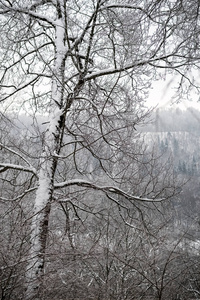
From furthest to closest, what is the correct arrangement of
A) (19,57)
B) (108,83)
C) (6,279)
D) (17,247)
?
(19,57), (108,83), (17,247), (6,279)

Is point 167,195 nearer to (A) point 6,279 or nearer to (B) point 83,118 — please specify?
(B) point 83,118

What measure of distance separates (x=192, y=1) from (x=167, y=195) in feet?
12.9

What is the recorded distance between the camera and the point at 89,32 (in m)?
4.36

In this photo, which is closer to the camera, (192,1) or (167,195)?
(192,1)

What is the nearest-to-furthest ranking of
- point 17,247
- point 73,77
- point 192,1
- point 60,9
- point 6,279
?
point 192,1 → point 6,279 → point 17,247 → point 73,77 → point 60,9

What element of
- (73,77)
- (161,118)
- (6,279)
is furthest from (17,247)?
(73,77)

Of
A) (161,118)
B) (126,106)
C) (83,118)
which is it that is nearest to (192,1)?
(161,118)

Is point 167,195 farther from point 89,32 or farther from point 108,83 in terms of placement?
point 89,32

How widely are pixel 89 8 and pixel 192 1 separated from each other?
9.52ft

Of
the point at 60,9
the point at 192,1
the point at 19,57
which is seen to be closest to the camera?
the point at 192,1

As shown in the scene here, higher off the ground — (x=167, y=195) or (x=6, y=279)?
(x=167, y=195)

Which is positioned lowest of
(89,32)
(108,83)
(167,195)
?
(167,195)

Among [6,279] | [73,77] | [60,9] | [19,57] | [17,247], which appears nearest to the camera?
[6,279]

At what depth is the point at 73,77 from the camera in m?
4.26
